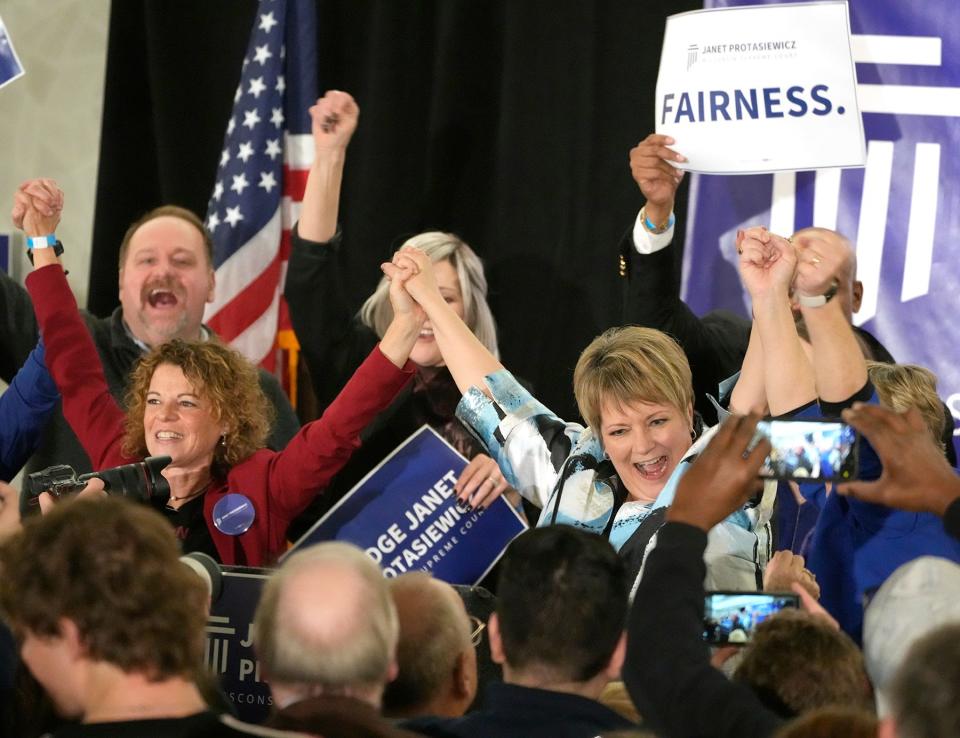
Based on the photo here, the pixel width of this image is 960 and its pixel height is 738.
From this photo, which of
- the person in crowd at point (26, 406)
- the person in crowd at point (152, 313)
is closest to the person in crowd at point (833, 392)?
the person in crowd at point (152, 313)

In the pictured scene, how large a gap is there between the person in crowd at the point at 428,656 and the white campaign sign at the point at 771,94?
1.87m

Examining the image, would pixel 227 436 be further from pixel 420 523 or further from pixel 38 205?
pixel 38 205

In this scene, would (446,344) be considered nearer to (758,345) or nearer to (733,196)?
(758,345)

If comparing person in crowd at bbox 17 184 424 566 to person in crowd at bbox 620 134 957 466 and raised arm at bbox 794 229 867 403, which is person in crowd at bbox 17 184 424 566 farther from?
raised arm at bbox 794 229 867 403

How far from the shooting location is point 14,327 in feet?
13.8

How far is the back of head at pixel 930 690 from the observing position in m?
1.24

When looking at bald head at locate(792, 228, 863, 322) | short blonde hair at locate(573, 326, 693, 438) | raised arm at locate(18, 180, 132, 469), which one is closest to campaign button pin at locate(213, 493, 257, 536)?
raised arm at locate(18, 180, 132, 469)

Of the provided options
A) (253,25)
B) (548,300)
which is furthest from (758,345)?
(253,25)

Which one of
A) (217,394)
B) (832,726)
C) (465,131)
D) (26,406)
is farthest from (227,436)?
(832,726)

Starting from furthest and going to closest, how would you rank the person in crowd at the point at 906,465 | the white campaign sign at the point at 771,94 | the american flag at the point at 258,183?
the american flag at the point at 258,183
the white campaign sign at the point at 771,94
the person in crowd at the point at 906,465

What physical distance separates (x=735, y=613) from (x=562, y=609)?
31 cm

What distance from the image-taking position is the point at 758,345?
121 inches

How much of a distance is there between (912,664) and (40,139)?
455cm

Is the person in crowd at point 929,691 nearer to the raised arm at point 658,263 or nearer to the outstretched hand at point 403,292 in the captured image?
the outstretched hand at point 403,292
